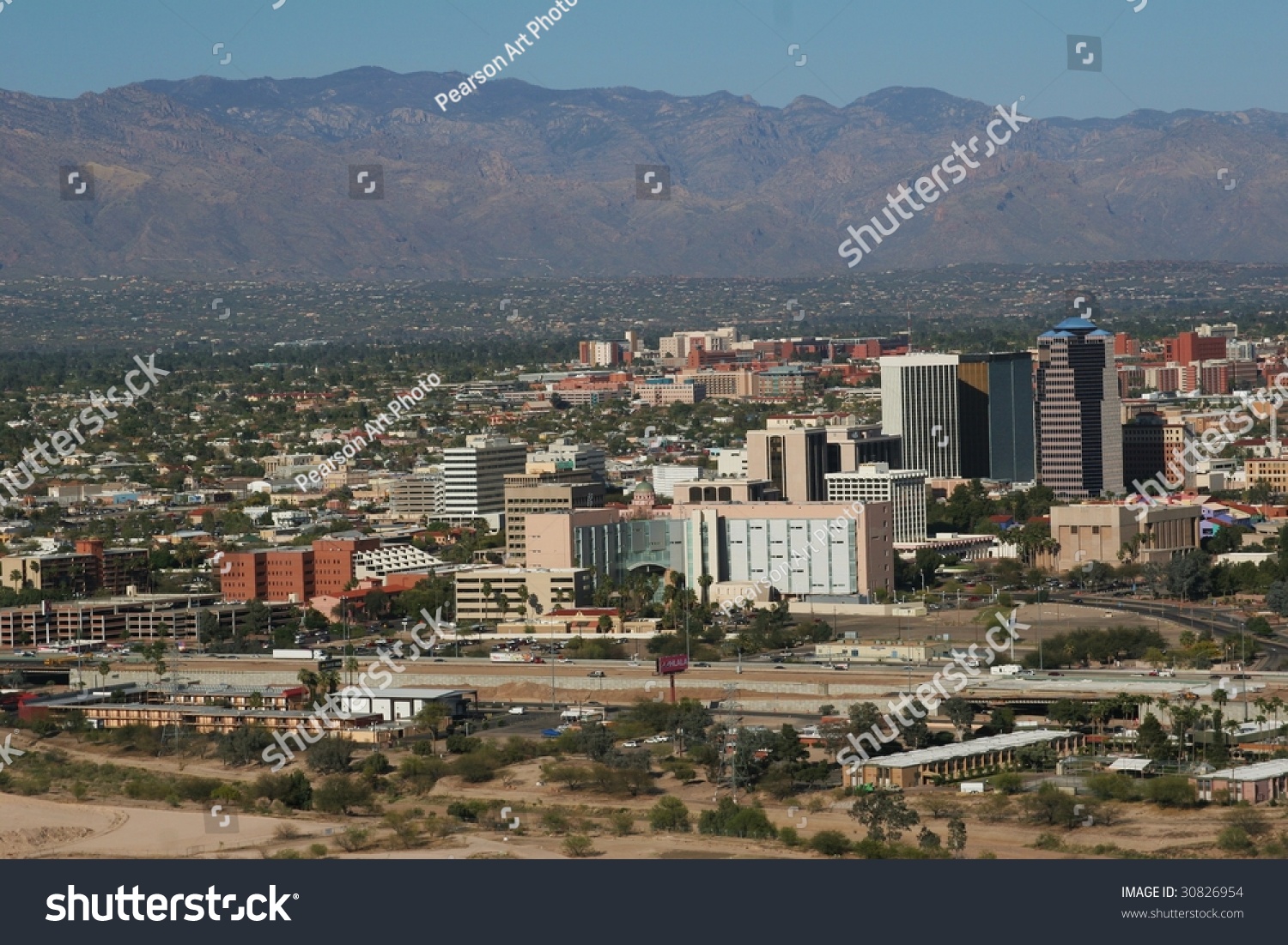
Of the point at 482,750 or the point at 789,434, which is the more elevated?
the point at 789,434

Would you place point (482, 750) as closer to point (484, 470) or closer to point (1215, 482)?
point (484, 470)

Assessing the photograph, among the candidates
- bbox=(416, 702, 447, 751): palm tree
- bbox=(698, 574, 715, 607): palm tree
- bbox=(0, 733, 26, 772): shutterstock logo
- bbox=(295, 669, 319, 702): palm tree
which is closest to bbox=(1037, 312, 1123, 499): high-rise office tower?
bbox=(698, 574, 715, 607): palm tree

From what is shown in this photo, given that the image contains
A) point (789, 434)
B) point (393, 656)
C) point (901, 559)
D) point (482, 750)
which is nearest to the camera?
point (482, 750)

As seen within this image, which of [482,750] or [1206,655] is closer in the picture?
[482,750]

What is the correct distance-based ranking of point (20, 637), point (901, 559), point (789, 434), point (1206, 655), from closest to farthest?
1. point (1206, 655)
2. point (20, 637)
3. point (901, 559)
4. point (789, 434)

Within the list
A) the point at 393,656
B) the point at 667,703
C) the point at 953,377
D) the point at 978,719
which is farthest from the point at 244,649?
the point at 953,377
